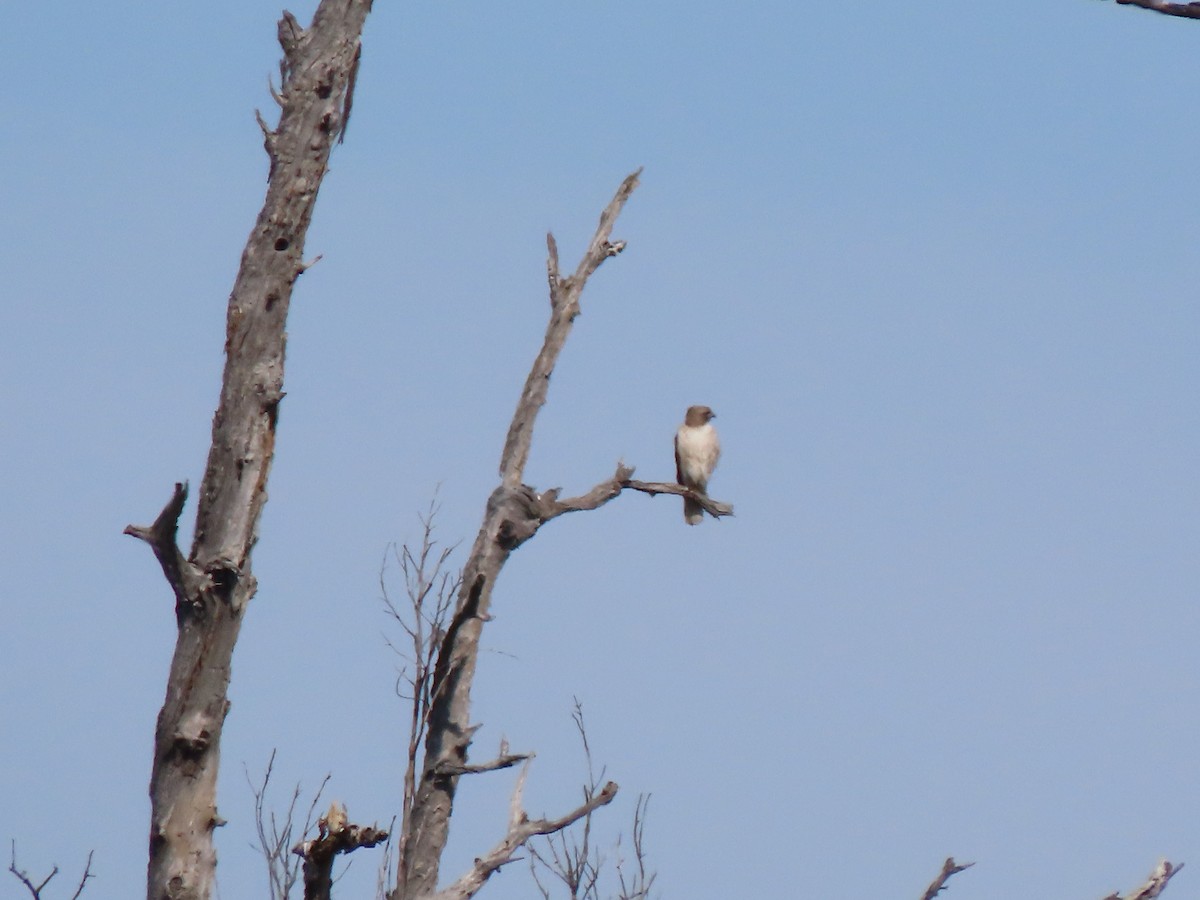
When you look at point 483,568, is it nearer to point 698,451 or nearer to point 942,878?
point 942,878

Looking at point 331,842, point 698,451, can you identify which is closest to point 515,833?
point 331,842

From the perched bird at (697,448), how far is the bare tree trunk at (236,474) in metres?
8.26

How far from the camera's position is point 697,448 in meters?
13.7

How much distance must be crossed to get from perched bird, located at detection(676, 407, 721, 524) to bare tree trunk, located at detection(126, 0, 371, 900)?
325 inches

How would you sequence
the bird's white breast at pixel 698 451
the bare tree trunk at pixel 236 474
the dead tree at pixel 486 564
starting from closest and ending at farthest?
1. the bare tree trunk at pixel 236 474
2. the dead tree at pixel 486 564
3. the bird's white breast at pixel 698 451

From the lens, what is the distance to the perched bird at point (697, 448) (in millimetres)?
13672

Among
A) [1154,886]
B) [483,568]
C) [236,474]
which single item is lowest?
[1154,886]

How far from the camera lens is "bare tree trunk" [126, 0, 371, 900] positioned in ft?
16.7

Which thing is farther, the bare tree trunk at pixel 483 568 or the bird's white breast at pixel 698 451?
the bird's white breast at pixel 698 451

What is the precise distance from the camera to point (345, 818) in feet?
17.7

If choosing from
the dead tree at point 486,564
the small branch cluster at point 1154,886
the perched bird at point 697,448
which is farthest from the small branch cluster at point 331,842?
the perched bird at point 697,448

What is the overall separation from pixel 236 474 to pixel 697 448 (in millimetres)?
8653

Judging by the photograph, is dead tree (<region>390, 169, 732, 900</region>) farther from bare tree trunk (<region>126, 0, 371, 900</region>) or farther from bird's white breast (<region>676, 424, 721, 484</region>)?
bird's white breast (<region>676, 424, 721, 484</region>)

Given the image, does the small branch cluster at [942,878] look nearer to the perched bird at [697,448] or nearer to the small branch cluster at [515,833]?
the small branch cluster at [515,833]
